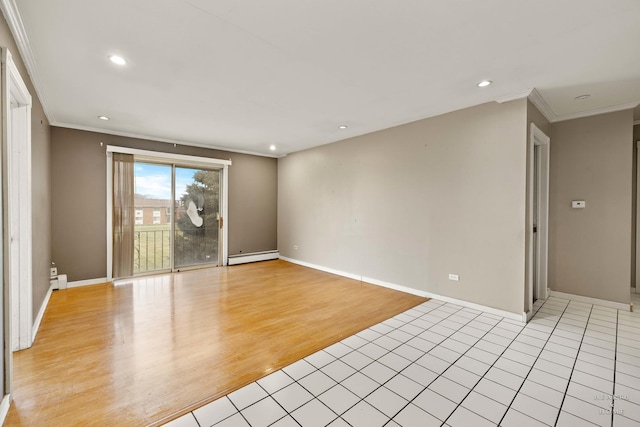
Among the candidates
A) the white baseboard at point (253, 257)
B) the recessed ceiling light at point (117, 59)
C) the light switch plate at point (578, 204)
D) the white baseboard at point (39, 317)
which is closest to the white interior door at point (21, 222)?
the white baseboard at point (39, 317)

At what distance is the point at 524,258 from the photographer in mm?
3166

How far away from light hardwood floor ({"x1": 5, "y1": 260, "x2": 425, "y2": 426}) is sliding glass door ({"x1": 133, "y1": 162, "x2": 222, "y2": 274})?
755 mm

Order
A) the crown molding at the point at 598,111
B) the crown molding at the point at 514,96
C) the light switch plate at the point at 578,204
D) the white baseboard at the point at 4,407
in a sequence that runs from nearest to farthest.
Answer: the white baseboard at the point at 4,407
the crown molding at the point at 514,96
the crown molding at the point at 598,111
the light switch plate at the point at 578,204

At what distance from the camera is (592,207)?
375 cm

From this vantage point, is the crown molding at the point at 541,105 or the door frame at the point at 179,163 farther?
the door frame at the point at 179,163

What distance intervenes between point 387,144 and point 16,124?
4447 mm

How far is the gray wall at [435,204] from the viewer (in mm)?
3273

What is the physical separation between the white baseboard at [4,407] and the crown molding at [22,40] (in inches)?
99.6

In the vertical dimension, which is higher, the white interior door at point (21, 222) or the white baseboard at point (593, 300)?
the white interior door at point (21, 222)

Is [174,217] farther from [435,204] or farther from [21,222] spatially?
[435,204]

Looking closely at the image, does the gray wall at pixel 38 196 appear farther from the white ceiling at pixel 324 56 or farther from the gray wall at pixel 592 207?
the gray wall at pixel 592 207

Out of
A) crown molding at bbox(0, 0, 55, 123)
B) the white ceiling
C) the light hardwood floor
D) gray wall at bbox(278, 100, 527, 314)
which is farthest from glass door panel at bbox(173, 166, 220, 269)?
crown molding at bbox(0, 0, 55, 123)

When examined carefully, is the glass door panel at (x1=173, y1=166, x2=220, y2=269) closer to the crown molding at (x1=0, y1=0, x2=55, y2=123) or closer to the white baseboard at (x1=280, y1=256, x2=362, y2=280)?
the white baseboard at (x1=280, y1=256, x2=362, y2=280)

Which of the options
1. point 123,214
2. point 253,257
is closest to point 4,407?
point 123,214
